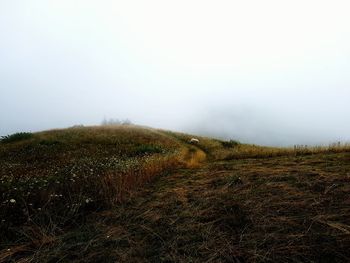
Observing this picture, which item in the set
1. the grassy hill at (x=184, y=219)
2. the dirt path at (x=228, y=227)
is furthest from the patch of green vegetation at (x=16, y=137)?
the dirt path at (x=228, y=227)

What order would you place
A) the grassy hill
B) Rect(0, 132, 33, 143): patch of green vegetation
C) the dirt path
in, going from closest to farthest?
the dirt path
the grassy hill
Rect(0, 132, 33, 143): patch of green vegetation

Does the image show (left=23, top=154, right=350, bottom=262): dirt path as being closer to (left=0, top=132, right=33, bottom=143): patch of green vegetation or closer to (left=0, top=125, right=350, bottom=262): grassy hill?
(left=0, top=125, right=350, bottom=262): grassy hill

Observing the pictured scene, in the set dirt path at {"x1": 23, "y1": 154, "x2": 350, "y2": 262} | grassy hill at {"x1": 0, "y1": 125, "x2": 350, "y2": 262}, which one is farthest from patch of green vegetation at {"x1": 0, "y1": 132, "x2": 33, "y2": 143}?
dirt path at {"x1": 23, "y1": 154, "x2": 350, "y2": 262}

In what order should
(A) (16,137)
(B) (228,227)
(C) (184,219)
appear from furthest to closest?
1. (A) (16,137)
2. (C) (184,219)
3. (B) (228,227)

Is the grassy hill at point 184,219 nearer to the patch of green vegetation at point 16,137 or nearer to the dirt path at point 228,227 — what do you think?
the dirt path at point 228,227

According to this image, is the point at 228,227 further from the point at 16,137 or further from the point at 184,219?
the point at 16,137

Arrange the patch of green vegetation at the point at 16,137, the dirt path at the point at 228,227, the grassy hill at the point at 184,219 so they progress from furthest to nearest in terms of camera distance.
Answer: the patch of green vegetation at the point at 16,137
the grassy hill at the point at 184,219
the dirt path at the point at 228,227

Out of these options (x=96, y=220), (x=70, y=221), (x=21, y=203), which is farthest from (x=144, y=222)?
(x=21, y=203)

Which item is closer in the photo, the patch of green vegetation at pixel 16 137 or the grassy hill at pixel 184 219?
the grassy hill at pixel 184 219

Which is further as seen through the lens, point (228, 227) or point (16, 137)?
point (16, 137)

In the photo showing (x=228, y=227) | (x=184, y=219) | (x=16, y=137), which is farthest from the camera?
(x=16, y=137)

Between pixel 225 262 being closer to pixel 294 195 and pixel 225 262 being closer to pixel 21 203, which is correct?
pixel 294 195

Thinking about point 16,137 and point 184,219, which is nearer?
point 184,219

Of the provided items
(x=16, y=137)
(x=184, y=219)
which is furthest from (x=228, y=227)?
(x=16, y=137)
